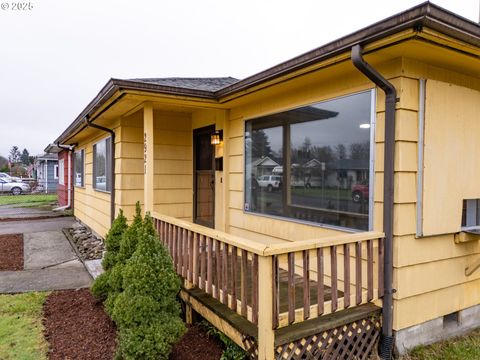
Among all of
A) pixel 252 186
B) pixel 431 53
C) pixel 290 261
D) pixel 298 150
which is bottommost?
pixel 290 261

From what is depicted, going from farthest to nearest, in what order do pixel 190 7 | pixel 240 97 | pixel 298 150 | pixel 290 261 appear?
pixel 190 7 → pixel 240 97 → pixel 298 150 → pixel 290 261

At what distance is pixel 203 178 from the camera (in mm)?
5863

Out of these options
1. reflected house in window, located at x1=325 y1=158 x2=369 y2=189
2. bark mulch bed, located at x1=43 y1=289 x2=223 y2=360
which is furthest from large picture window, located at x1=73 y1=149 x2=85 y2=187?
reflected house in window, located at x1=325 y1=158 x2=369 y2=189

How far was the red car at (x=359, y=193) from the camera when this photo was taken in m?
2.95

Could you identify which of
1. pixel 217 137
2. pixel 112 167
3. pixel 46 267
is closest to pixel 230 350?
pixel 217 137

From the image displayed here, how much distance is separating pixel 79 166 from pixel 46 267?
17.6 ft

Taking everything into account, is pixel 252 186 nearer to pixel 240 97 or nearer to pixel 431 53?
pixel 240 97

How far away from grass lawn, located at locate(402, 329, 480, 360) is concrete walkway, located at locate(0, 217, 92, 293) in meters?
4.02

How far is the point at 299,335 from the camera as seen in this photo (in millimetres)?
2357

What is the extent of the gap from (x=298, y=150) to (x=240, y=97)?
3.69 feet

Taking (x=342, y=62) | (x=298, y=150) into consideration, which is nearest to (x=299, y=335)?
(x=298, y=150)

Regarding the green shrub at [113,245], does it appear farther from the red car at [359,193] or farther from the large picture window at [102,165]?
the red car at [359,193]

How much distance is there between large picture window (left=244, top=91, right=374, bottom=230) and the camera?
9.82ft

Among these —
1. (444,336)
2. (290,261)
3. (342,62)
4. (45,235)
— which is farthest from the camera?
(45,235)
